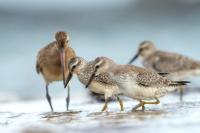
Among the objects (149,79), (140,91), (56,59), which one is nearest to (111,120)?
(140,91)

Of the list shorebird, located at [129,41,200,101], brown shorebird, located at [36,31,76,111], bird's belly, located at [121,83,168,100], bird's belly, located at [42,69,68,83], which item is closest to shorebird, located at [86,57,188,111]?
bird's belly, located at [121,83,168,100]

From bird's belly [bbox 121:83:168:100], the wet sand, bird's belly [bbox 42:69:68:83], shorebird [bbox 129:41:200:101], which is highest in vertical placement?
shorebird [bbox 129:41:200:101]

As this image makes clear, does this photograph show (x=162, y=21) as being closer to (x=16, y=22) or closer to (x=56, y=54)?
(x=16, y=22)

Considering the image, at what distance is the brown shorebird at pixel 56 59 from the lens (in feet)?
39.1

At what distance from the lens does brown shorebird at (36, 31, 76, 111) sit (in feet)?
39.1

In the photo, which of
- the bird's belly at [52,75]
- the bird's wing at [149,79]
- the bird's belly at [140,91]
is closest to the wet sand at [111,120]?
the bird's belly at [140,91]

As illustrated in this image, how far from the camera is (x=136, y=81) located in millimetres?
9516

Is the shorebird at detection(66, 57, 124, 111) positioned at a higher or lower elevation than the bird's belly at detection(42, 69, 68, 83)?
lower

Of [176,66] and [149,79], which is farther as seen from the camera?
[176,66]

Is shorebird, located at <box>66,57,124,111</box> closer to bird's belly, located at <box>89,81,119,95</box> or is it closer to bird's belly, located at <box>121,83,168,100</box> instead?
bird's belly, located at <box>89,81,119,95</box>

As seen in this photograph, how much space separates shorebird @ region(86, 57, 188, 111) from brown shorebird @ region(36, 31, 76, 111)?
6.55ft

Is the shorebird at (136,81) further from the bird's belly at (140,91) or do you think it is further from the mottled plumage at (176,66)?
the mottled plumage at (176,66)

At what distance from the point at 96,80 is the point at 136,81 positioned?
863 mm

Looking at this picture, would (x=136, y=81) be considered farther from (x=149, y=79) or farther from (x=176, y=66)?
(x=176, y=66)
